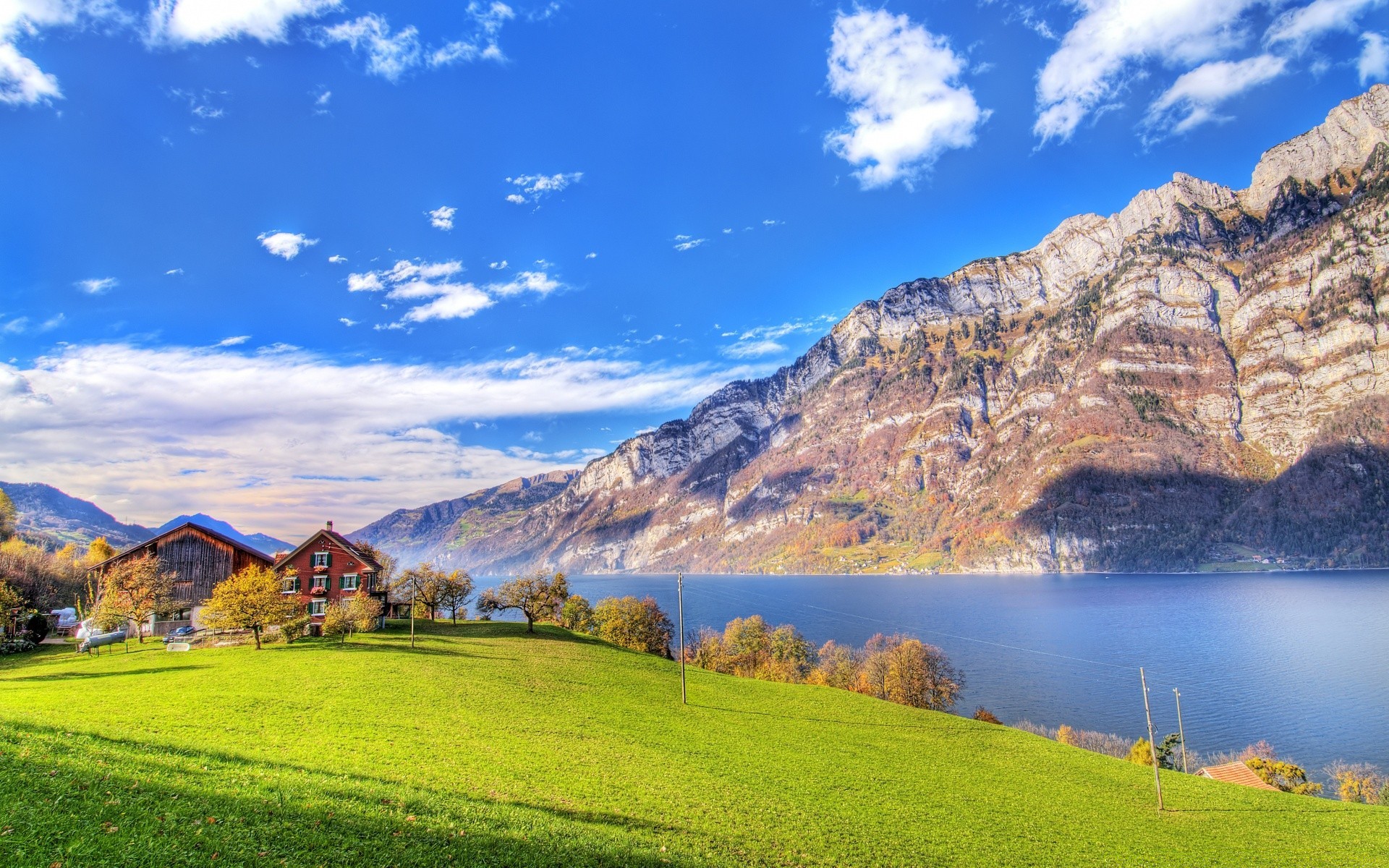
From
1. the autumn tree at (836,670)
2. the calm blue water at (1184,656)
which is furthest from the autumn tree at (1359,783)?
the autumn tree at (836,670)

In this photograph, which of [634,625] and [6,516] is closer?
[6,516]

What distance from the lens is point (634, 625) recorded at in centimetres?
9306

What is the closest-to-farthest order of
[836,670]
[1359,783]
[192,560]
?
[1359,783]
[192,560]
[836,670]

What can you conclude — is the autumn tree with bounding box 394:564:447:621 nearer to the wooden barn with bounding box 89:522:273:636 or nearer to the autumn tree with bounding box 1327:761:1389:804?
the wooden barn with bounding box 89:522:273:636

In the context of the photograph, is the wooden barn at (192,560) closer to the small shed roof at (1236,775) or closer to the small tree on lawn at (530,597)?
the small tree on lawn at (530,597)

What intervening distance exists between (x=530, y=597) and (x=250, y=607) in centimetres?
3367

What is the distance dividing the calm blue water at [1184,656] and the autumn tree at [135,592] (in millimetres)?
89445

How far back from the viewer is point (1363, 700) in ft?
266

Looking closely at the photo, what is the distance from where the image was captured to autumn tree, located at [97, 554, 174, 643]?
50.4 m

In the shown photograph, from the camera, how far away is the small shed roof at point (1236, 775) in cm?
4578

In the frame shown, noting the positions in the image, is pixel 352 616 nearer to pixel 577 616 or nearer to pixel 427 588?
pixel 427 588

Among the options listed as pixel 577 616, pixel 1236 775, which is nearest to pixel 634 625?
pixel 577 616

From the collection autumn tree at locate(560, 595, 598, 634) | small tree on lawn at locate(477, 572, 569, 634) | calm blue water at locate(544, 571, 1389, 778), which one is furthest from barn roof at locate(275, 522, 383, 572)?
calm blue water at locate(544, 571, 1389, 778)

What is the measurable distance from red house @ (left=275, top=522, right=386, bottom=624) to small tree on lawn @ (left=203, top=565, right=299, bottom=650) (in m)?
15.6
